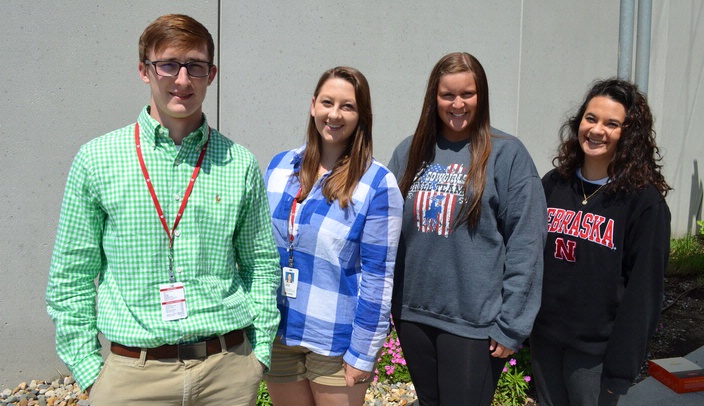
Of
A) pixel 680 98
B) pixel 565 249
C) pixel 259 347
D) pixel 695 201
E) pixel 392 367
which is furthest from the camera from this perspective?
pixel 695 201

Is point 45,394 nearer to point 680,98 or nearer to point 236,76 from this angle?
point 236,76

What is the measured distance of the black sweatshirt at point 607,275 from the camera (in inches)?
93.6

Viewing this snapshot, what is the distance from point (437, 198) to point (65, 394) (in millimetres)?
2757

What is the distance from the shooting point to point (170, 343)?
73.3 inches

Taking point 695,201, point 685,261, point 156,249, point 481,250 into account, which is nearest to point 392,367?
point 481,250

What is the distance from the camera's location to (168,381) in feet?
6.15

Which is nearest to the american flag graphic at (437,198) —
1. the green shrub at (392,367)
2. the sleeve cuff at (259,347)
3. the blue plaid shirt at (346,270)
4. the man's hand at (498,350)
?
the blue plaid shirt at (346,270)

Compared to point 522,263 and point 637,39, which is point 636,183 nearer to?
point 522,263

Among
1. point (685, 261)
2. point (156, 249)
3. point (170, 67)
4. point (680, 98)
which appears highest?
point (680, 98)

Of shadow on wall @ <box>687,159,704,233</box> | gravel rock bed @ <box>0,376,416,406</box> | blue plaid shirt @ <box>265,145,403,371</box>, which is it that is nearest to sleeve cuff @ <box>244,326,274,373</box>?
blue plaid shirt @ <box>265,145,403,371</box>

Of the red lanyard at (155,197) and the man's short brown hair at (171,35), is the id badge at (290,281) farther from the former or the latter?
the man's short brown hair at (171,35)

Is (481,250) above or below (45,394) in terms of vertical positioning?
above

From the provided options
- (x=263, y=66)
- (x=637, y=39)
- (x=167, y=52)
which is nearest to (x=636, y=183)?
(x=167, y=52)

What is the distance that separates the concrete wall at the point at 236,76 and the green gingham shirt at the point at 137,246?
2.00 m
